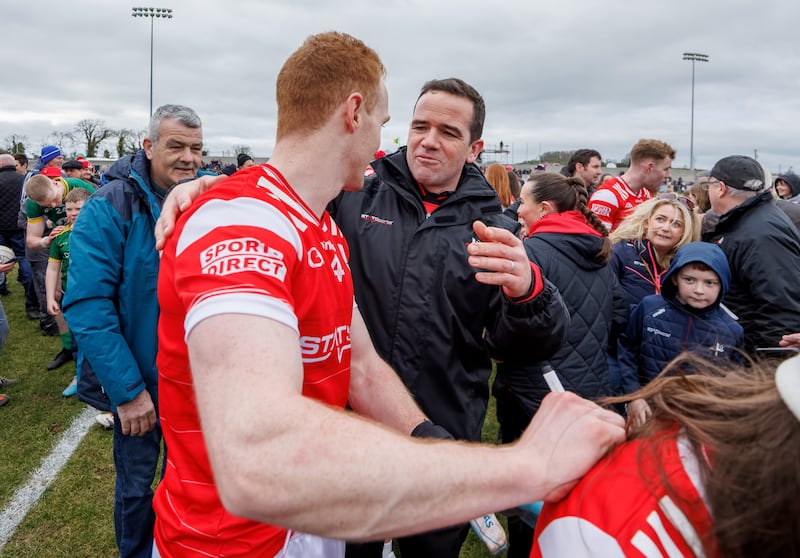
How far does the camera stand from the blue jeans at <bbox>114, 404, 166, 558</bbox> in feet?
9.16

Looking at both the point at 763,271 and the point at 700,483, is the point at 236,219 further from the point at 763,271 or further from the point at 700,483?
the point at 763,271

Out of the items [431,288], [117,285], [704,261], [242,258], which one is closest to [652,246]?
[704,261]

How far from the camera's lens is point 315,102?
1.49 metres

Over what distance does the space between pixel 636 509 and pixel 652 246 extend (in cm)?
387

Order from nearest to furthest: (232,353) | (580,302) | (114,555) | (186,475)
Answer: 1. (232,353)
2. (186,475)
3. (580,302)
4. (114,555)

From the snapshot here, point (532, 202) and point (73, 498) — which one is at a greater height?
point (532, 202)

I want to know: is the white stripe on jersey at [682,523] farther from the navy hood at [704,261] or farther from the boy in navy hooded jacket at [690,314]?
the navy hood at [704,261]

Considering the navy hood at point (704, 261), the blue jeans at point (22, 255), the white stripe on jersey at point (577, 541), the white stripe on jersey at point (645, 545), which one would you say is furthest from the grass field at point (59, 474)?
the white stripe on jersey at point (645, 545)

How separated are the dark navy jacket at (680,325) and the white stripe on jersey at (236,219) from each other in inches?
113

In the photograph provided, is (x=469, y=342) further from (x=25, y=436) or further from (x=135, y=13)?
(x=135, y=13)

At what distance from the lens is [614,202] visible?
6039mm

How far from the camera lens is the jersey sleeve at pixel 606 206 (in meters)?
5.99

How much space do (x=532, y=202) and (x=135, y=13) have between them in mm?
33698

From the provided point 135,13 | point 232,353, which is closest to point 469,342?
point 232,353
